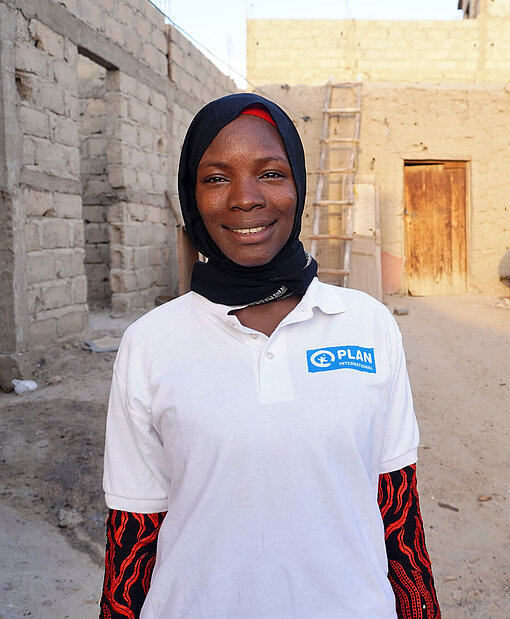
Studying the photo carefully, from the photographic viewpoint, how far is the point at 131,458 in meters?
1.06

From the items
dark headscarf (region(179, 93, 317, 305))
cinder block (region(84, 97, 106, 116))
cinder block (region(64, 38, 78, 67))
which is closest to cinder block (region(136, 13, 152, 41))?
cinder block (region(84, 97, 106, 116))

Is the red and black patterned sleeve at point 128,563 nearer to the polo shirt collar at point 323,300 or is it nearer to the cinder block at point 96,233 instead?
the polo shirt collar at point 323,300

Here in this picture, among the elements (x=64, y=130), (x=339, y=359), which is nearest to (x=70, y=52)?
(x=64, y=130)

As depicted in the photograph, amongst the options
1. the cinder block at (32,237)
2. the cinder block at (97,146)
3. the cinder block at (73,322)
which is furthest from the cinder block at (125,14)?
the cinder block at (73,322)

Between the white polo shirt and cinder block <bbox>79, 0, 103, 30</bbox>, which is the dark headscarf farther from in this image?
cinder block <bbox>79, 0, 103, 30</bbox>

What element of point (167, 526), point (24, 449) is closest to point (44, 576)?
point (24, 449)

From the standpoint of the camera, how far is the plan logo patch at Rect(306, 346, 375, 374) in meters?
1.02

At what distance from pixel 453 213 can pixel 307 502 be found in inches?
352

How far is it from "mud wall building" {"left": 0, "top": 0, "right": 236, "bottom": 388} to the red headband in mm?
3859

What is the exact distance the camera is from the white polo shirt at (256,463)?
3.13ft

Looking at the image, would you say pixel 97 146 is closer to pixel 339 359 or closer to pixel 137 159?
pixel 137 159

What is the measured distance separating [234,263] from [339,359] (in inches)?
11.0

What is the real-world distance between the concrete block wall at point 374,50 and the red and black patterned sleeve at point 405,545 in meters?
11.3

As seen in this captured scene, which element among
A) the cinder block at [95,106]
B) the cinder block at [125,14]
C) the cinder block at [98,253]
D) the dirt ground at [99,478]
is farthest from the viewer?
the cinder block at [98,253]
